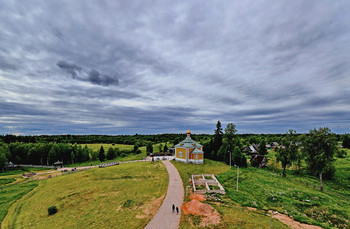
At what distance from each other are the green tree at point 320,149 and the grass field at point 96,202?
105ft

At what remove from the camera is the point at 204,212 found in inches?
680

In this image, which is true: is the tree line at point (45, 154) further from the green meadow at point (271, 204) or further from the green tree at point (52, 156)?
the green meadow at point (271, 204)

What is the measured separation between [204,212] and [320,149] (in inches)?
1288

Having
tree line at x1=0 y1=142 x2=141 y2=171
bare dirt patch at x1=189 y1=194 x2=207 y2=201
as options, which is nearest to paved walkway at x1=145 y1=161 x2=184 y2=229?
bare dirt patch at x1=189 y1=194 x2=207 y2=201

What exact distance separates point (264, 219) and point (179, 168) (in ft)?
78.0

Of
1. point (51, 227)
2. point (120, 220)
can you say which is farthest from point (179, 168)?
point (51, 227)

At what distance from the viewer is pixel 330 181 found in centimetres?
3981

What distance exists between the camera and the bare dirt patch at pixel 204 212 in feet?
51.4

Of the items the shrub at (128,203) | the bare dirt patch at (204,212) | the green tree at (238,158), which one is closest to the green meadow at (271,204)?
the bare dirt patch at (204,212)

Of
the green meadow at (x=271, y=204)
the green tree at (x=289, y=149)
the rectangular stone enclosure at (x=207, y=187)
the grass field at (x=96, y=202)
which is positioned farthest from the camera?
the green tree at (x=289, y=149)

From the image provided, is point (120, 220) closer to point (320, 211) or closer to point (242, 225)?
point (242, 225)

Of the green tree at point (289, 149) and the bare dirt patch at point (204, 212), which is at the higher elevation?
the green tree at point (289, 149)

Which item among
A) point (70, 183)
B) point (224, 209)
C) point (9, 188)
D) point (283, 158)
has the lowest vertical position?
point (9, 188)

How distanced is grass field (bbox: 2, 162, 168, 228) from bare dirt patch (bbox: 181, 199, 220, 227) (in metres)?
3.99
